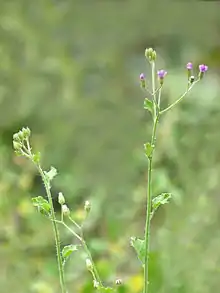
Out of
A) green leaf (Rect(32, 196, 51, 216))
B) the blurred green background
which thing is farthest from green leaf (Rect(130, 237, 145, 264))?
the blurred green background

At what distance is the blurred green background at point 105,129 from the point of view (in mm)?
1345

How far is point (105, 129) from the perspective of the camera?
1.80m

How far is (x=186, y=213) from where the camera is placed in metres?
1.35

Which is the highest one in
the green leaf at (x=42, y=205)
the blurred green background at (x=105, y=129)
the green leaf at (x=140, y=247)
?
the blurred green background at (x=105, y=129)

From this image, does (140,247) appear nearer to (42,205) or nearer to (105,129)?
(42,205)

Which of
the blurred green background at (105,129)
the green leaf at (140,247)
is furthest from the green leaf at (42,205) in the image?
the blurred green background at (105,129)

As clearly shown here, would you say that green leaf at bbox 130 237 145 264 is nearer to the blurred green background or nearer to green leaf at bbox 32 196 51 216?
green leaf at bbox 32 196 51 216

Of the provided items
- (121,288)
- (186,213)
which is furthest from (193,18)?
(121,288)

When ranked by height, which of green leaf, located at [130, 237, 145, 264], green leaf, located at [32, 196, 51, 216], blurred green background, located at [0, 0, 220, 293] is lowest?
green leaf, located at [130, 237, 145, 264]

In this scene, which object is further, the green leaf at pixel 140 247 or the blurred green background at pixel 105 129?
the blurred green background at pixel 105 129

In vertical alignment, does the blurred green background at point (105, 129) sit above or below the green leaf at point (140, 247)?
above

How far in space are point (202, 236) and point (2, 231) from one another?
0.38m

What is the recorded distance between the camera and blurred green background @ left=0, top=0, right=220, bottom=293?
134 cm

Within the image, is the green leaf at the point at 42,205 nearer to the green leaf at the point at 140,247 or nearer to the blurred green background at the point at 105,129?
the green leaf at the point at 140,247
